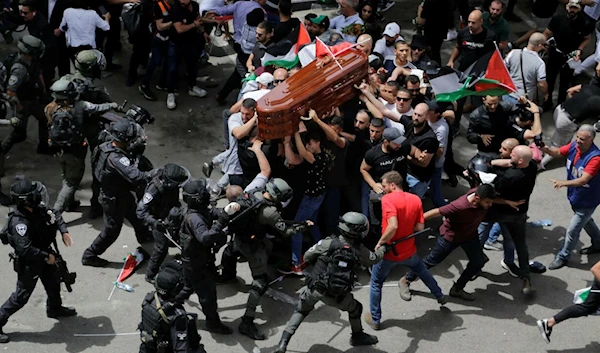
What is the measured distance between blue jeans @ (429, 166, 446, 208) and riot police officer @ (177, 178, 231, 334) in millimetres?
2965

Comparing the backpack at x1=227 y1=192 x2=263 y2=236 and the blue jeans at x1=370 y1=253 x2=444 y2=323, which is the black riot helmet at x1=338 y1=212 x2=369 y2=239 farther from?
the backpack at x1=227 y1=192 x2=263 y2=236

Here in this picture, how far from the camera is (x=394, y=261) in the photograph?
28.1 ft

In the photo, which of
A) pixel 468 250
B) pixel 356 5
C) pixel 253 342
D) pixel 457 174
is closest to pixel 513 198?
pixel 468 250

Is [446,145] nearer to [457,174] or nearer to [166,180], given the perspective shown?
[457,174]

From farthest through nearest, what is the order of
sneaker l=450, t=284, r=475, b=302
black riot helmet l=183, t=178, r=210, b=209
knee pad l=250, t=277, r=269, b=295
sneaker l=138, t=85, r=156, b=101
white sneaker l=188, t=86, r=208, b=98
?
white sneaker l=188, t=86, r=208, b=98 < sneaker l=138, t=85, r=156, b=101 < sneaker l=450, t=284, r=475, b=302 < knee pad l=250, t=277, r=269, b=295 < black riot helmet l=183, t=178, r=210, b=209

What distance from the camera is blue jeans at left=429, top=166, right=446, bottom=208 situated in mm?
10180

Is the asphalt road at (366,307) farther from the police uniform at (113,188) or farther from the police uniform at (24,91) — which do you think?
the police uniform at (24,91)

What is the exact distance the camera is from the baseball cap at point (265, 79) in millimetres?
10375

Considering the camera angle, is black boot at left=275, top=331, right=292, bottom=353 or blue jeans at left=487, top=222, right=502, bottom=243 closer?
black boot at left=275, top=331, right=292, bottom=353

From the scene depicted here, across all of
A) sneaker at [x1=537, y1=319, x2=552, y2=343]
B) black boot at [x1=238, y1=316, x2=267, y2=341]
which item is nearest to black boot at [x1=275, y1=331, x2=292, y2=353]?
black boot at [x1=238, y1=316, x2=267, y2=341]

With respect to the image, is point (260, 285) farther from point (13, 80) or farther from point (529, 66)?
point (529, 66)

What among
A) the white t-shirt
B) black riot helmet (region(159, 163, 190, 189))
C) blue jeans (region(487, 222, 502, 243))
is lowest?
blue jeans (region(487, 222, 502, 243))

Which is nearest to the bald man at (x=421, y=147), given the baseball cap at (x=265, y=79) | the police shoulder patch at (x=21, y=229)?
the baseball cap at (x=265, y=79)

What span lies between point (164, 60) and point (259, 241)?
4967 millimetres
